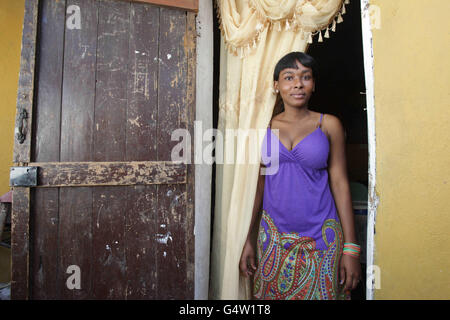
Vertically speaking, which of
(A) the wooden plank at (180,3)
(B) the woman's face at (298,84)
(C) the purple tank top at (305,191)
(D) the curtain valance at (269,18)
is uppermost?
(A) the wooden plank at (180,3)

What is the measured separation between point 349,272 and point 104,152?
1.52 m

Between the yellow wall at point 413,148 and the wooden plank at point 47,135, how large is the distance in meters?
1.74

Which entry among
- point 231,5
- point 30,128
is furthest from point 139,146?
point 231,5

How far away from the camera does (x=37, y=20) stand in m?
1.64

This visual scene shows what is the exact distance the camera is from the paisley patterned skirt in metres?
1.51

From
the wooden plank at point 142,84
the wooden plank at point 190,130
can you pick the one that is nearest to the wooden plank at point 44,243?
the wooden plank at point 142,84

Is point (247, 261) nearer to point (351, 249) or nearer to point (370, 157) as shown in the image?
point (351, 249)

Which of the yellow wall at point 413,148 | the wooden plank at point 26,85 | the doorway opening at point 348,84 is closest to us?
the yellow wall at point 413,148

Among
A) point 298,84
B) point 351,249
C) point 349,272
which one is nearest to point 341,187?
A: point 351,249

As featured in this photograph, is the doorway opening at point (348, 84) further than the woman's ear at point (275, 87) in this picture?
Yes

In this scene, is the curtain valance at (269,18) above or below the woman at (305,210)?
above

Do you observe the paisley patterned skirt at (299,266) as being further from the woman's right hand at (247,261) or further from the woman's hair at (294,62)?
the woman's hair at (294,62)

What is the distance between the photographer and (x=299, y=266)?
1552mm

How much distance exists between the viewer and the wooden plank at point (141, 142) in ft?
5.69
